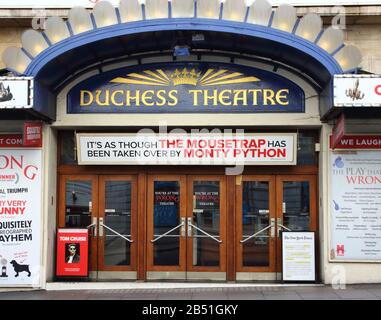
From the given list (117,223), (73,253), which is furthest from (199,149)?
(73,253)

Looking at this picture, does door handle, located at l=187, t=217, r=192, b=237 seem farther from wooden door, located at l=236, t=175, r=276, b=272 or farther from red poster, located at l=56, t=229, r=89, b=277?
red poster, located at l=56, t=229, r=89, b=277

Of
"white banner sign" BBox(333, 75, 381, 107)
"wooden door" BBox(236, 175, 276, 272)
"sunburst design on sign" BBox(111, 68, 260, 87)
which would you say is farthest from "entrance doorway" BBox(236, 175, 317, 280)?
"white banner sign" BBox(333, 75, 381, 107)

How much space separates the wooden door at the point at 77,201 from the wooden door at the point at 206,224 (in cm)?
188

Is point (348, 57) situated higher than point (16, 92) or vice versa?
point (348, 57)

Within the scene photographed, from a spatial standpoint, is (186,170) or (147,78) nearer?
(147,78)

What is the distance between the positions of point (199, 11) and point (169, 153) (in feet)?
8.91

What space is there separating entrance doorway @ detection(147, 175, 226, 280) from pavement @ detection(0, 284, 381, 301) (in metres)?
0.57

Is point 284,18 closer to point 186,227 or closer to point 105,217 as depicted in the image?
point 186,227

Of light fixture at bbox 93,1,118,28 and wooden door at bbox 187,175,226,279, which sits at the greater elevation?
light fixture at bbox 93,1,118,28

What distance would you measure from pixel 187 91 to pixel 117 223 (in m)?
2.90

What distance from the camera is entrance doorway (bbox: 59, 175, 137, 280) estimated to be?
35.4 ft

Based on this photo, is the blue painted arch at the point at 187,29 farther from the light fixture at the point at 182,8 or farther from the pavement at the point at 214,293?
the pavement at the point at 214,293

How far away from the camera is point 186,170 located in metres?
10.8

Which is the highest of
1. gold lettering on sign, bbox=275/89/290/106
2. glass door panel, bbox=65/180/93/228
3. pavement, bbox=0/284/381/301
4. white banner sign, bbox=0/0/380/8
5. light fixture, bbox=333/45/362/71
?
white banner sign, bbox=0/0/380/8
